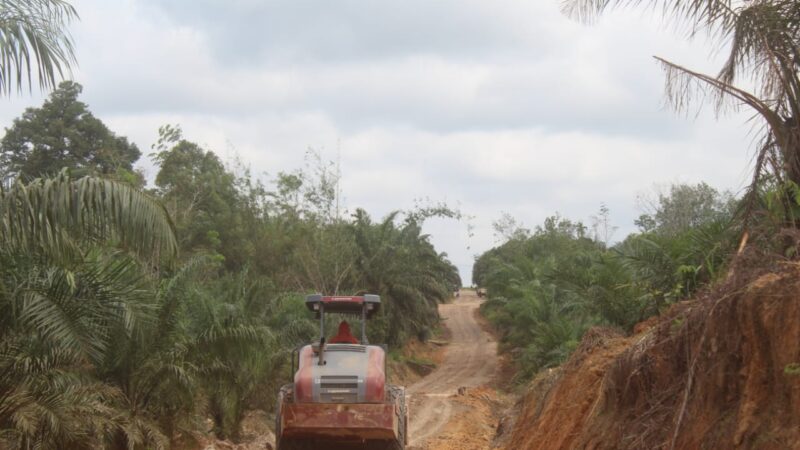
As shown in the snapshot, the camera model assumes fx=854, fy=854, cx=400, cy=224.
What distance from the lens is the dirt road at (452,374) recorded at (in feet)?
82.1

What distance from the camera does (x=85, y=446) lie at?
12117mm

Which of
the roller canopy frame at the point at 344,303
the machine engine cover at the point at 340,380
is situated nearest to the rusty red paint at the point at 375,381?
the machine engine cover at the point at 340,380

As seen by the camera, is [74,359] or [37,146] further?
[37,146]

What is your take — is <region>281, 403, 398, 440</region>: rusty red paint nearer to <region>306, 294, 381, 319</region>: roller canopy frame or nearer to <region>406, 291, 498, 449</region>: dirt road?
<region>306, 294, 381, 319</region>: roller canopy frame

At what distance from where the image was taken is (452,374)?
42.9 meters

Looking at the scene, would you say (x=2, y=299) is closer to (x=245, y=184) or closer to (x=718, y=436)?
(x=718, y=436)

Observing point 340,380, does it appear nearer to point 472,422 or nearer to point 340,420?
point 340,420

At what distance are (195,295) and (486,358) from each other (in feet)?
109

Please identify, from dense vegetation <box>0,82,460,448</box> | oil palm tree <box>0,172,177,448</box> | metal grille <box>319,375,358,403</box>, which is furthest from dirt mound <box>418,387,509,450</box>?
oil palm tree <box>0,172,177,448</box>

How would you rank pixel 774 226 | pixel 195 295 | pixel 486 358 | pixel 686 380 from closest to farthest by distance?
pixel 686 380, pixel 774 226, pixel 195 295, pixel 486 358

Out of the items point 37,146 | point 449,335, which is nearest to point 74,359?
point 37,146

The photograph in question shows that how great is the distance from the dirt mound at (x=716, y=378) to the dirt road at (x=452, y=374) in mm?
10000

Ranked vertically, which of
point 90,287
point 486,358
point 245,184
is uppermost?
point 245,184

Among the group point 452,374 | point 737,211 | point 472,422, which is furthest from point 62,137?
point 737,211
